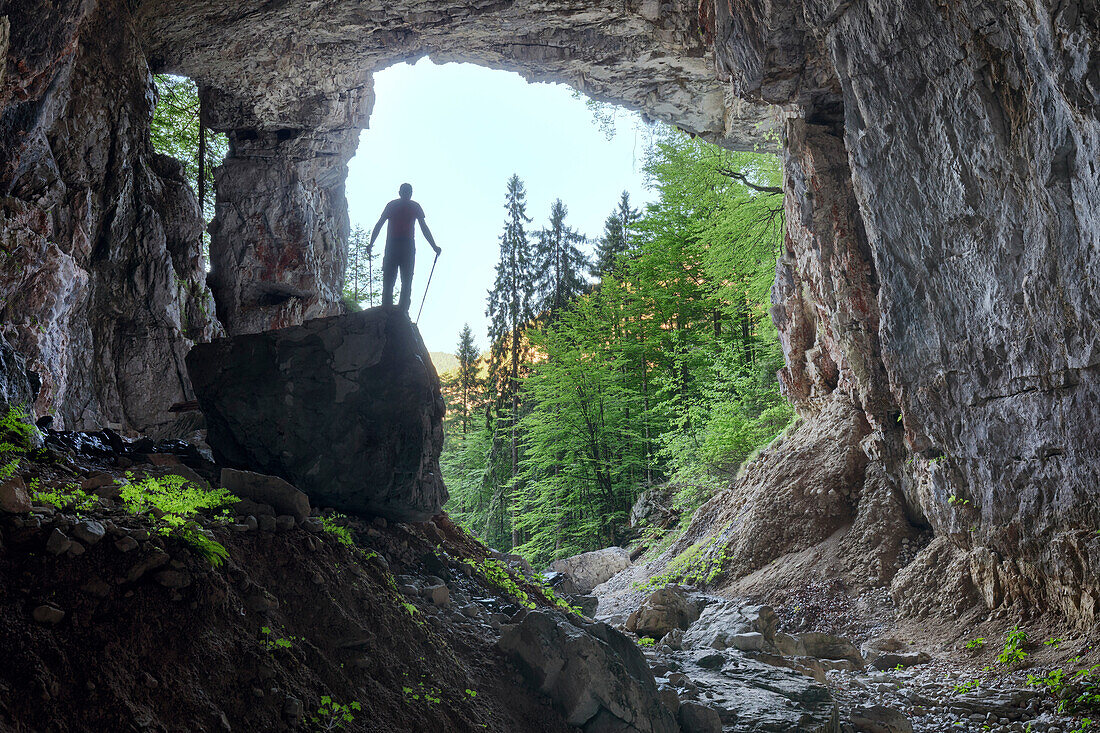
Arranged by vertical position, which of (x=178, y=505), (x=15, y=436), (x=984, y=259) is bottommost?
(x=178, y=505)

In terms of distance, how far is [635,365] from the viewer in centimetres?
2327

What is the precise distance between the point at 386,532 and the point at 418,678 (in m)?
1.78

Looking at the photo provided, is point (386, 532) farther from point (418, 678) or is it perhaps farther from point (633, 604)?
point (633, 604)

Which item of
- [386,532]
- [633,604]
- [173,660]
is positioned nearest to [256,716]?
[173,660]

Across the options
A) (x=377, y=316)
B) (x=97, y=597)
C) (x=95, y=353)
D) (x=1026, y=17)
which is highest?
(x=1026, y=17)

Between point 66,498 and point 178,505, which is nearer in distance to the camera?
point 66,498

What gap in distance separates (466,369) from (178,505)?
29.9 metres

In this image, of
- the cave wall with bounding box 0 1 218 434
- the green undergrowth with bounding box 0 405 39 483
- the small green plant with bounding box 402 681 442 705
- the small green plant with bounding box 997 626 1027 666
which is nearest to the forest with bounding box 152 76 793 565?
the cave wall with bounding box 0 1 218 434

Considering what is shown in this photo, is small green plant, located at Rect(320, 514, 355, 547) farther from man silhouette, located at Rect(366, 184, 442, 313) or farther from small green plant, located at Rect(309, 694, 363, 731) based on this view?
man silhouette, located at Rect(366, 184, 442, 313)

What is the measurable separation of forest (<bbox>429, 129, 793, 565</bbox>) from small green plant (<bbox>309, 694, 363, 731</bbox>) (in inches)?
506

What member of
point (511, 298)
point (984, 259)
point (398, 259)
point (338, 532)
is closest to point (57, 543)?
point (338, 532)

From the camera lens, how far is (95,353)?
1208 centimetres

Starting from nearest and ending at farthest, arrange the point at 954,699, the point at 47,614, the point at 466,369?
the point at 47,614 → the point at 954,699 → the point at 466,369

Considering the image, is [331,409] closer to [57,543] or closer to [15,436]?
[15,436]
